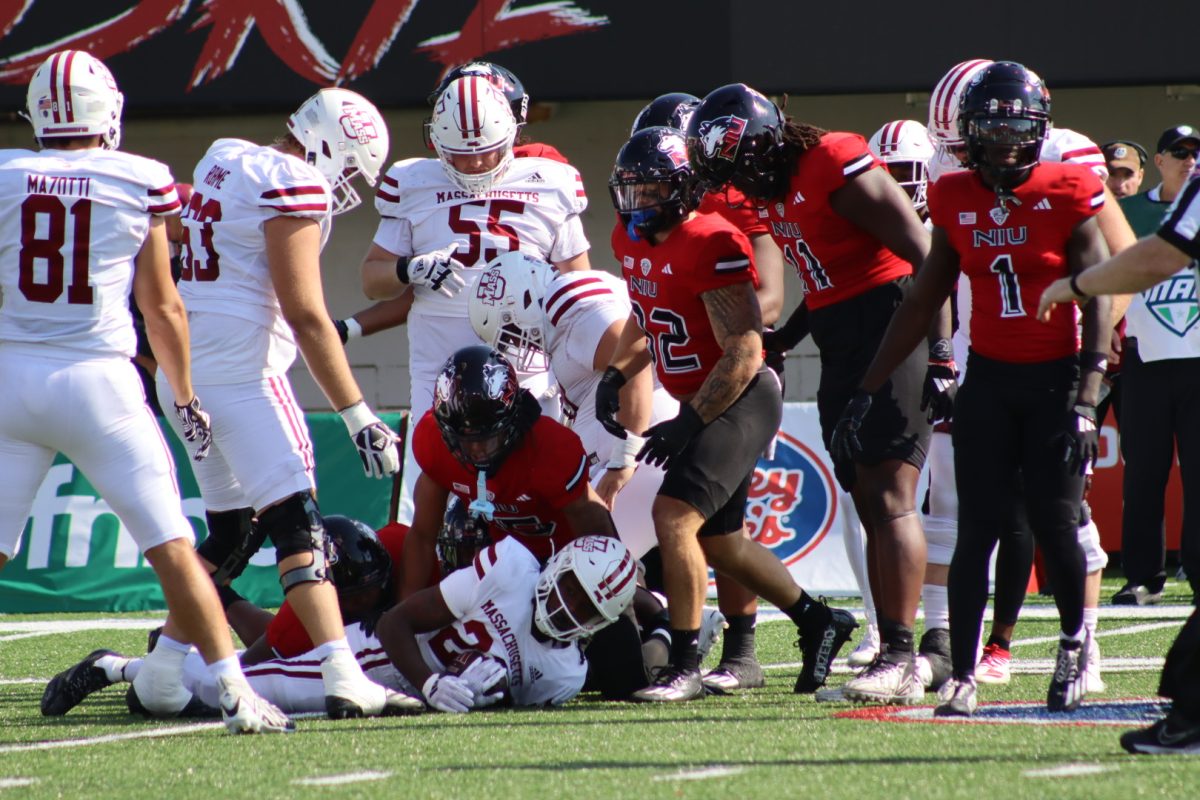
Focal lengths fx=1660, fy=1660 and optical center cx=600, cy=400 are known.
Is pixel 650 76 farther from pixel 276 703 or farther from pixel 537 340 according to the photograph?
pixel 276 703

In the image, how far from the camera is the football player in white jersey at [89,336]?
3980mm

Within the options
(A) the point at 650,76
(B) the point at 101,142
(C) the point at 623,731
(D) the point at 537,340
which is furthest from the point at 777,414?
(A) the point at 650,76

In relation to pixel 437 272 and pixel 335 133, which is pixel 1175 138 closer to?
pixel 437 272

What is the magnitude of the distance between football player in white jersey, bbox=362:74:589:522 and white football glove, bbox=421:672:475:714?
1.35 metres

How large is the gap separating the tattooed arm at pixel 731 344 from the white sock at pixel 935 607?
3.17 ft

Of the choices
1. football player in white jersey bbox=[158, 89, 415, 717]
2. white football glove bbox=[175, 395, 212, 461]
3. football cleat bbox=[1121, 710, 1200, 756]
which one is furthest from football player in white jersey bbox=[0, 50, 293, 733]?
football cleat bbox=[1121, 710, 1200, 756]

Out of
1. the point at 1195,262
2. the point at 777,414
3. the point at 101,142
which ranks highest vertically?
the point at 101,142

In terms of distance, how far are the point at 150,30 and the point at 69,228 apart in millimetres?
6809

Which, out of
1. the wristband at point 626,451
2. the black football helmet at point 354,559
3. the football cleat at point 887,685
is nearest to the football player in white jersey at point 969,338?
the football cleat at point 887,685

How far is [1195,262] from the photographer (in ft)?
11.7

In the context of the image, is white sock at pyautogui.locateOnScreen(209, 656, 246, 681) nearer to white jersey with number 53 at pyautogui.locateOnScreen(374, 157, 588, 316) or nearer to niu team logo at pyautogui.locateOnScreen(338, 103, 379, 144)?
niu team logo at pyautogui.locateOnScreen(338, 103, 379, 144)

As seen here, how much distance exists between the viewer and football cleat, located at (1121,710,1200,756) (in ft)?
11.4

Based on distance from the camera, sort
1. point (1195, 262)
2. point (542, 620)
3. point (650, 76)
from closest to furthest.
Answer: point (1195, 262)
point (542, 620)
point (650, 76)

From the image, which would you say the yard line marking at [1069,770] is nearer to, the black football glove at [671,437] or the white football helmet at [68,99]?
the black football glove at [671,437]
